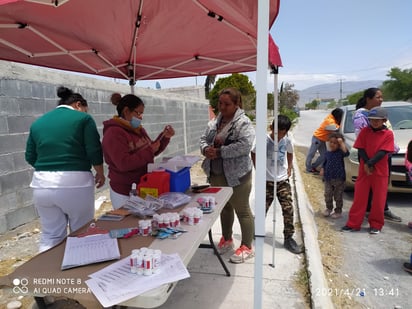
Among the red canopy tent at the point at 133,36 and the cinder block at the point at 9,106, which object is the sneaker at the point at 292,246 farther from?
the cinder block at the point at 9,106

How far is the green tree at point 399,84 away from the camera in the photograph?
36.9 metres

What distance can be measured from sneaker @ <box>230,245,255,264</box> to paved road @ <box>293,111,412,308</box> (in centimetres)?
82

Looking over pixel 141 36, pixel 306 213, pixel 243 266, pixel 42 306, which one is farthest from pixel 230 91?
pixel 306 213

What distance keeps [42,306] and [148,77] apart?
3304 millimetres

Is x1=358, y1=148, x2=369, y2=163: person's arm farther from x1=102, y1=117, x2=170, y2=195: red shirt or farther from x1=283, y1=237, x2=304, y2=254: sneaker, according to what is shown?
x1=102, y1=117, x2=170, y2=195: red shirt

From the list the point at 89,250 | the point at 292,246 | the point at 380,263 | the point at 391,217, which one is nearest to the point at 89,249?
the point at 89,250

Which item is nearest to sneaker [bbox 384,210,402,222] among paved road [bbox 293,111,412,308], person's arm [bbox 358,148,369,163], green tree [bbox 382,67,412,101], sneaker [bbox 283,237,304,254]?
paved road [bbox 293,111,412,308]

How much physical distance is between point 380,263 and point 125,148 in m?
2.90

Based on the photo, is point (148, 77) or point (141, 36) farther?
point (148, 77)

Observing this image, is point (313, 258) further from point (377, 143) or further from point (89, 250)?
point (89, 250)

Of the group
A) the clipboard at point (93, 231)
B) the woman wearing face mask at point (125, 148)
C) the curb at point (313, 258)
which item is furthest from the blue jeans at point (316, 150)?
the clipboard at point (93, 231)

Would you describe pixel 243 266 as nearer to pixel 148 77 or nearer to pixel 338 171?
pixel 338 171

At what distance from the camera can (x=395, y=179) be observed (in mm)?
4723

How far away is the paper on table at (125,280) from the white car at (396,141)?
4.46m
